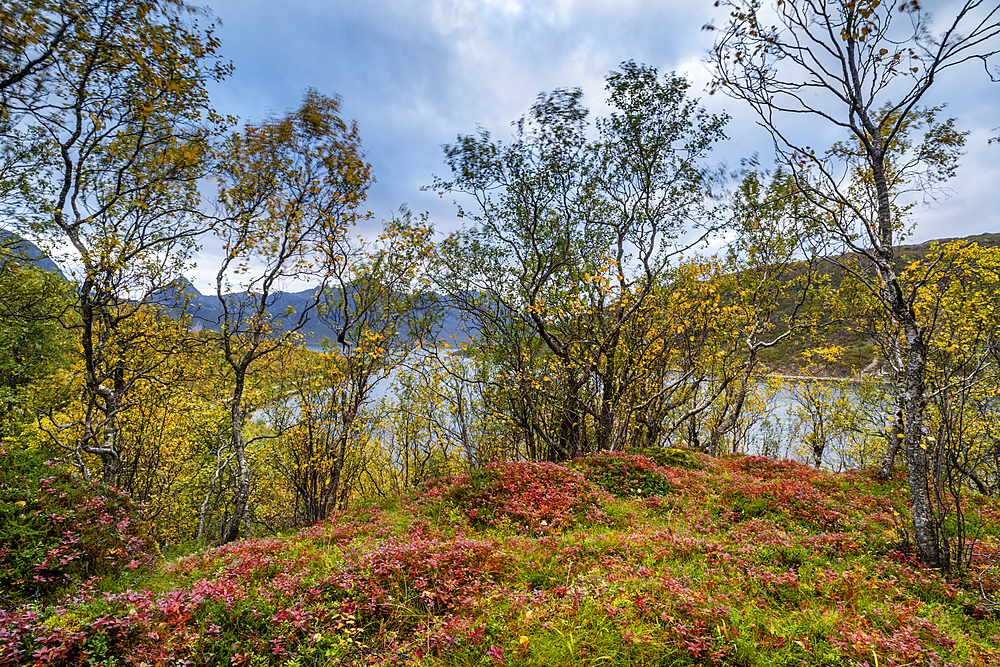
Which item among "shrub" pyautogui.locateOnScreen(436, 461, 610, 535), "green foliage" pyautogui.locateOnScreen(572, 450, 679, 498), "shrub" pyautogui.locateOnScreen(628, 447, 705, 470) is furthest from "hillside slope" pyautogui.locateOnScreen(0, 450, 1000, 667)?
"shrub" pyautogui.locateOnScreen(628, 447, 705, 470)

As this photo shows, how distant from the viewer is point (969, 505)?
958cm

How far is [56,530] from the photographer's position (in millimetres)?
6984

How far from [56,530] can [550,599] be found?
341 inches

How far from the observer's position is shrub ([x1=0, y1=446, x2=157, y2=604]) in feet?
20.2

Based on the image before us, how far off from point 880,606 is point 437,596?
6194 mm

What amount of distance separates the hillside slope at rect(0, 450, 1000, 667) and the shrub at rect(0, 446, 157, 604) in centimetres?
64

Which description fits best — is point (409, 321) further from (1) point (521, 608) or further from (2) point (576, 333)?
(1) point (521, 608)

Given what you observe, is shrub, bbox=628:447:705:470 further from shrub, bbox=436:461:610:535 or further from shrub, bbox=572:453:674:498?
shrub, bbox=436:461:610:535

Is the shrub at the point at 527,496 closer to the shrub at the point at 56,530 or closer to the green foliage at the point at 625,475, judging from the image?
the green foliage at the point at 625,475

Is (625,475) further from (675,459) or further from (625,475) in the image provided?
(675,459)

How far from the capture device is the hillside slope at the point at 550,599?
4.57 m

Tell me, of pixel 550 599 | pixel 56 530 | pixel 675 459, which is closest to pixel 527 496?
pixel 550 599

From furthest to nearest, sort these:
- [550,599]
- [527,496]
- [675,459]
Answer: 1. [675,459]
2. [527,496]
3. [550,599]

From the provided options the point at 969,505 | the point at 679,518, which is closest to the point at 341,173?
the point at 679,518
